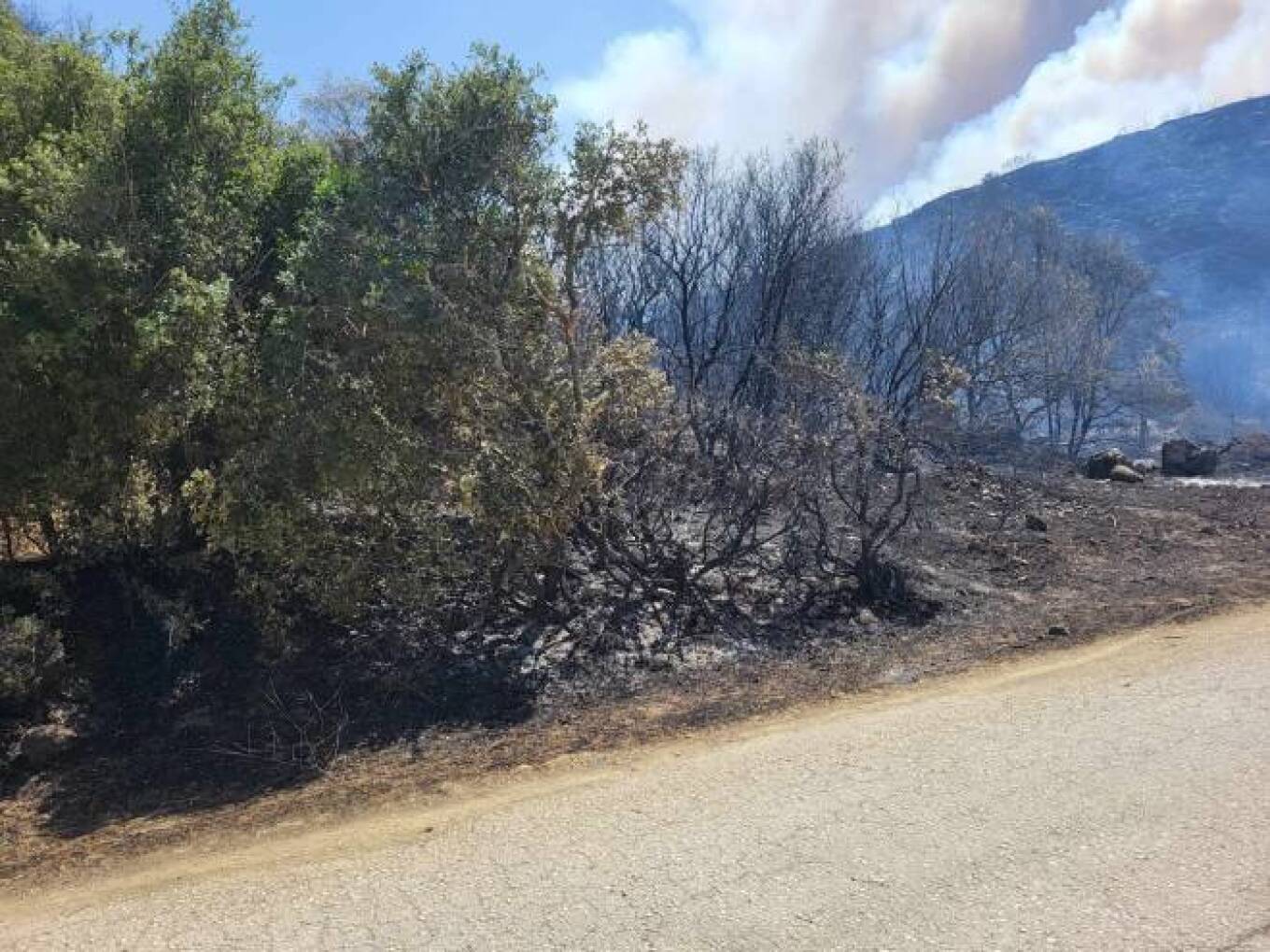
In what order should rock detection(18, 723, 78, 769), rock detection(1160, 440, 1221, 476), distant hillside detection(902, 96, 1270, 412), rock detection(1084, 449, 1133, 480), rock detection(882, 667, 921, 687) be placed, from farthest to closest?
distant hillside detection(902, 96, 1270, 412)
rock detection(1160, 440, 1221, 476)
rock detection(1084, 449, 1133, 480)
rock detection(882, 667, 921, 687)
rock detection(18, 723, 78, 769)

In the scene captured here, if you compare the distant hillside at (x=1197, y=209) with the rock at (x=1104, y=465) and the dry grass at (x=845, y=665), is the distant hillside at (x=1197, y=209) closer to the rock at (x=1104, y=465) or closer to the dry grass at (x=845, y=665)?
the rock at (x=1104, y=465)

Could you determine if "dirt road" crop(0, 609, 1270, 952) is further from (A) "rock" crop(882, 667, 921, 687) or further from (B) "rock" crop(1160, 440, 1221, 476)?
(B) "rock" crop(1160, 440, 1221, 476)

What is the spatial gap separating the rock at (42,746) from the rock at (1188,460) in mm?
25016

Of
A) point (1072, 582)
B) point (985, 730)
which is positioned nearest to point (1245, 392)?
point (1072, 582)

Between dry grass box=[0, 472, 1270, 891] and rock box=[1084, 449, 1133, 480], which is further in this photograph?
rock box=[1084, 449, 1133, 480]

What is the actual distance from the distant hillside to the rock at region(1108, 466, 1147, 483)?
29634 millimetres

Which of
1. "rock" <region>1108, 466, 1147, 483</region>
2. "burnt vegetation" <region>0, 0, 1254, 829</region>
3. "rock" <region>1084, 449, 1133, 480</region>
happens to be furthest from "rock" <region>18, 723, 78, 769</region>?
"rock" <region>1084, 449, 1133, 480</region>

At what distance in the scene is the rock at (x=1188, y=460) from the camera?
2456 cm

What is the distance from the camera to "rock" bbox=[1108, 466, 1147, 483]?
2142 cm

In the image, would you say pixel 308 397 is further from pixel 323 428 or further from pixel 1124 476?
pixel 1124 476

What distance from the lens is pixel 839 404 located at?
9695 millimetres

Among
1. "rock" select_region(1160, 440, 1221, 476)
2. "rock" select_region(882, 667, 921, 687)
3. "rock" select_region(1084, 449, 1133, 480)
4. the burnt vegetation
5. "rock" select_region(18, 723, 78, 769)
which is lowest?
"rock" select_region(1160, 440, 1221, 476)

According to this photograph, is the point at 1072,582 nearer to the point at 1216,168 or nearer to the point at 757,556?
the point at 757,556

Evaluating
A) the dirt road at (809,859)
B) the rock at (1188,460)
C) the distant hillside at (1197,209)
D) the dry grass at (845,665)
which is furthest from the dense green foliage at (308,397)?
the distant hillside at (1197,209)
